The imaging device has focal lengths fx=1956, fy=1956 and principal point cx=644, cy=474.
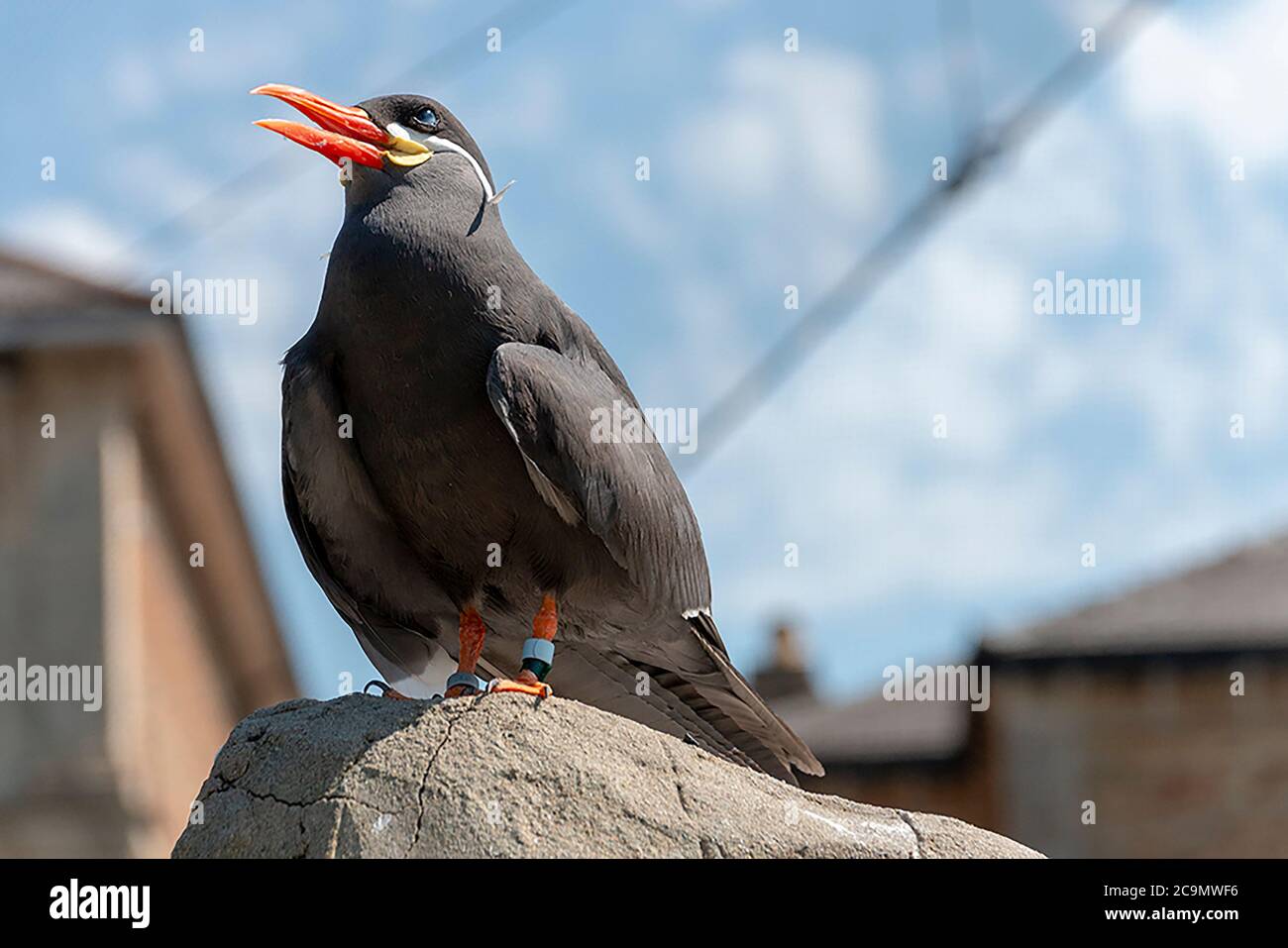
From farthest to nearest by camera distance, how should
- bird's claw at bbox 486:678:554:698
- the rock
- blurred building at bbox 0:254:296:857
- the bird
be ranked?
blurred building at bbox 0:254:296:857
the bird
bird's claw at bbox 486:678:554:698
the rock

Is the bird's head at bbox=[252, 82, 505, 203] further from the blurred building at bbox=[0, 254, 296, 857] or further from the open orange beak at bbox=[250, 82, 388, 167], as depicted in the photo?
the blurred building at bbox=[0, 254, 296, 857]

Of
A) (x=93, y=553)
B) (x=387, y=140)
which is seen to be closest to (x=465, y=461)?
(x=387, y=140)

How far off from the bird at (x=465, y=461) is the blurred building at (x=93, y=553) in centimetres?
1289

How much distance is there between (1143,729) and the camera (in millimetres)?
18281

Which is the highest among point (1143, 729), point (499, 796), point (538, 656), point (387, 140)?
point (387, 140)

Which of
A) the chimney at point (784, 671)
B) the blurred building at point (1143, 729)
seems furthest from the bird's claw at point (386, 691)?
the chimney at point (784, 671)

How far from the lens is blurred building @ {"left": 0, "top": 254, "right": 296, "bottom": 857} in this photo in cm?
1825

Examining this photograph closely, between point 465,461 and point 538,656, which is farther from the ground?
point 465,461

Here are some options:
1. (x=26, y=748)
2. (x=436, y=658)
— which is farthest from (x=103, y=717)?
(x=436, y=658)

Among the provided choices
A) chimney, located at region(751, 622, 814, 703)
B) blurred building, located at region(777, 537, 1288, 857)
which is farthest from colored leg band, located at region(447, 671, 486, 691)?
chimney, located at region(751, 622, 814, 703)

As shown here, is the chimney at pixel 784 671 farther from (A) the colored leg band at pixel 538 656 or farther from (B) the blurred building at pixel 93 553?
(A) the colored leg band at pixel 538 656

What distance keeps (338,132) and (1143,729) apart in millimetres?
14105

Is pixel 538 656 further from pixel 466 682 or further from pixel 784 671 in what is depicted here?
pixel 784 671

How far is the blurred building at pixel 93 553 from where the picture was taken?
18.2m
